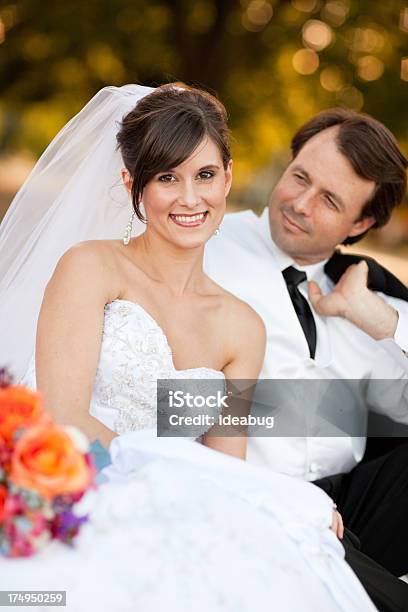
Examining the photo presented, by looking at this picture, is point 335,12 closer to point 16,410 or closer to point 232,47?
point 232,47

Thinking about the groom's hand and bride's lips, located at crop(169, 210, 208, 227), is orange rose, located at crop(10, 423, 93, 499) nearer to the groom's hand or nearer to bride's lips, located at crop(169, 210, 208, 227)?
bride's lips, located at crop(169, 210, 208, 227)

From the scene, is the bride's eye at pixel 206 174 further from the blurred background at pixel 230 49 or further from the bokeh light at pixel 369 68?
the bokeh light at pixel 369 68

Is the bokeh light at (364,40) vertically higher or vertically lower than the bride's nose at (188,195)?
higher

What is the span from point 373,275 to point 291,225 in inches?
18.4

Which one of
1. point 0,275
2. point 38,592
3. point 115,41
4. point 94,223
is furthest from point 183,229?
point 115,41

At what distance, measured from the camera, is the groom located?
3.74 metres

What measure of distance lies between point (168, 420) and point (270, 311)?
825mm

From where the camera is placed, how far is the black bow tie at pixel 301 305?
3.88 metres

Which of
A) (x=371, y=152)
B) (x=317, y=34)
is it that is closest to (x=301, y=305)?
(x=371, y=152)

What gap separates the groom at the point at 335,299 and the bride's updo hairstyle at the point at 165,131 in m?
0.79

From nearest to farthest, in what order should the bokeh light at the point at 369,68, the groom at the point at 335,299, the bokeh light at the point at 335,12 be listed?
the groom at the point at 335,299 < the bokeh light at the point at 335,12 < the bokeh light at the point at 369,68

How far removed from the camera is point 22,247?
12.0ft

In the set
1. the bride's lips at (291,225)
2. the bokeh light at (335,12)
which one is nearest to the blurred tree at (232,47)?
the bokeh light at (335,12)

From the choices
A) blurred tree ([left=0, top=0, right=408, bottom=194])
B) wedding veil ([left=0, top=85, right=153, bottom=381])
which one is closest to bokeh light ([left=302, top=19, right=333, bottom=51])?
blurred tree ([left=0, top=0, right=408, bottom=194])
